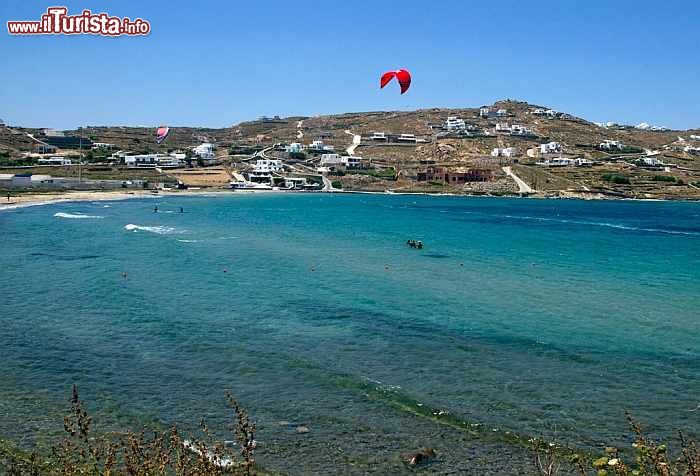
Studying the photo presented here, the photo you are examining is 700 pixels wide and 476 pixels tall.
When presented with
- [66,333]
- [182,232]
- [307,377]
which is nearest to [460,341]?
[307,377]

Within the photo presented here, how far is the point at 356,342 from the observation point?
2028cm

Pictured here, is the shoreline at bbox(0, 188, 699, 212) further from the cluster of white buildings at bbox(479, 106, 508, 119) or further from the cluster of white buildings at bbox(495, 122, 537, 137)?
the cluster of white buildings at bbox(479, 106, 508, 119)

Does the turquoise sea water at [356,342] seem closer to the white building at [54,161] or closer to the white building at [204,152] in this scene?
the white building at [54,161]

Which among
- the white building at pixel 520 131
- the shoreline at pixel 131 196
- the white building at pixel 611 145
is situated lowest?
the shoreline at pixel 131 196

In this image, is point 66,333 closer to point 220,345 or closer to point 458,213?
point 220,345

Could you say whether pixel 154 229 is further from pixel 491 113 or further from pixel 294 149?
pixel 491 113

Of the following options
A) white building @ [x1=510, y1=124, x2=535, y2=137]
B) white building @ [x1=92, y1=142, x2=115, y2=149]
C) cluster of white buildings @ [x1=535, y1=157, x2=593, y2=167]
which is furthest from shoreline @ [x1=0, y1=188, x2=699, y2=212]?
white building @ [x1=510, y1=124, x2=535, y2=137]

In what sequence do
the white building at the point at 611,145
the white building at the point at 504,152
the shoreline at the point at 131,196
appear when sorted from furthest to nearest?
the white building at the point at 611,145 → the white building at the point at 504,152 → the shoreline at the point at 131,196

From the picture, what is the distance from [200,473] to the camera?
6.59 meters

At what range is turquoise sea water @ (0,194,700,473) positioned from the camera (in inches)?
552

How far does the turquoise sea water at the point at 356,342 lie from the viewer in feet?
46.0

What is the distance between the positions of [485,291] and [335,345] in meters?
12.1

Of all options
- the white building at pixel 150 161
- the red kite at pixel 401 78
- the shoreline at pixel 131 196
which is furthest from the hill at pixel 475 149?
the red kite at pixel 401 78

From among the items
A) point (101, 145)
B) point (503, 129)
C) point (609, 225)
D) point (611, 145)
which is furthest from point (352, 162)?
point (609, 225)
